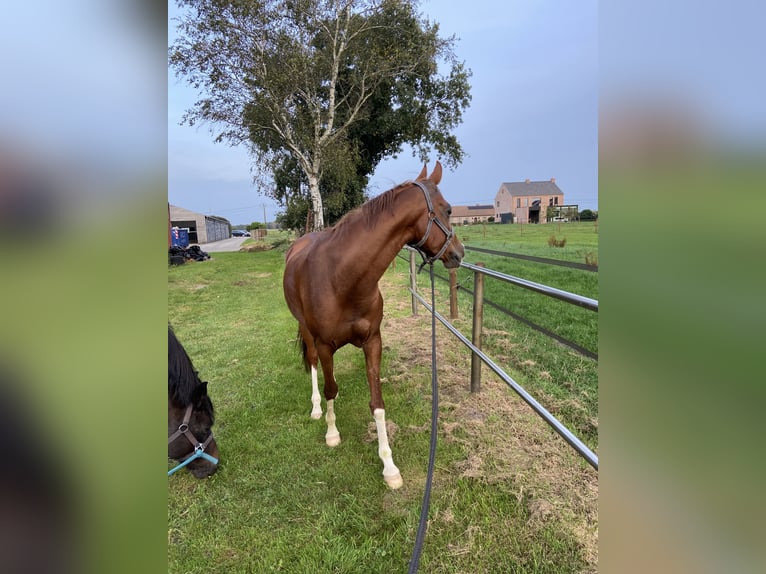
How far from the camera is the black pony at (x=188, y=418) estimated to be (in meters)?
2.10

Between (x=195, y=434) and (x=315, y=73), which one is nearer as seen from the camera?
(x=195, y=434)

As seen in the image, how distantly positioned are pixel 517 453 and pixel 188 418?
212 cm

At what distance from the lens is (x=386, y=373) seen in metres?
4.06

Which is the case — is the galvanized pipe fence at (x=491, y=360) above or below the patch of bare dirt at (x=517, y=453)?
above

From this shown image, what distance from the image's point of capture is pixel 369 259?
2.32 meters

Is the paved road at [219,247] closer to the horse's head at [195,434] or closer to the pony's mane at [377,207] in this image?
the horse's head at [195,434]

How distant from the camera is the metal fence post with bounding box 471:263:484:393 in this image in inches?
125

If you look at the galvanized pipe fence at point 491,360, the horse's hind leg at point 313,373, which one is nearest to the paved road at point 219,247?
the horse's hind leg at point 313,373

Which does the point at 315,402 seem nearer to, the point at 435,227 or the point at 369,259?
the point at 369,259

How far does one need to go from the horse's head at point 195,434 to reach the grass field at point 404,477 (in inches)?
6.6

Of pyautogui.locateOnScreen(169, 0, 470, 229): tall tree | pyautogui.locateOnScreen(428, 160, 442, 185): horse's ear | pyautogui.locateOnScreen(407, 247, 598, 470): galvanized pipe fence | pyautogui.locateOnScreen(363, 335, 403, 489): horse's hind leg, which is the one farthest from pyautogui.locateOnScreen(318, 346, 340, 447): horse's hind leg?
pyautogui.locateOnScreen(169, 0, 470, 229): tall tree

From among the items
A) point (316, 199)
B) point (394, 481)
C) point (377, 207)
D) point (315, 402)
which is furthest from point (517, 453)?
point (316, 199)

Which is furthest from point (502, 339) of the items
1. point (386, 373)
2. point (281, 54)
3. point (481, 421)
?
point (281, 54)
